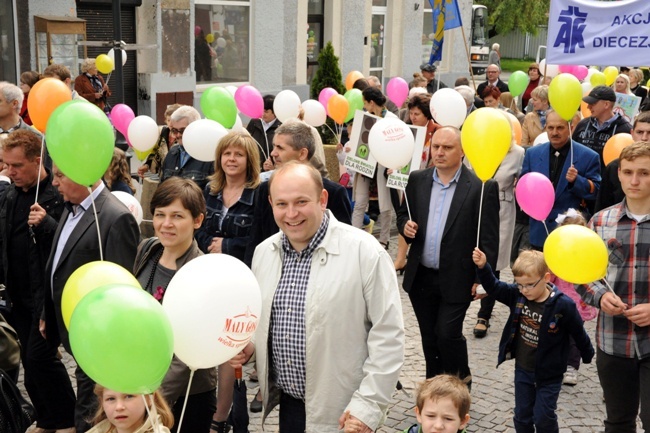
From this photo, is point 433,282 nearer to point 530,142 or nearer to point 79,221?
point 79,221

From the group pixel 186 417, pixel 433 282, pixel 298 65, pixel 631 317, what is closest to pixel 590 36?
pixel 433 282

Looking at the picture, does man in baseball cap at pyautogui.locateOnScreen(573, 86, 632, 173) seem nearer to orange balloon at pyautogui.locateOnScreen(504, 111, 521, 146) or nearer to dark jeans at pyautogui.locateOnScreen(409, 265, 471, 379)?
orange balloon at pyautogui.locateOnScreen(504, 111, 521, 146)

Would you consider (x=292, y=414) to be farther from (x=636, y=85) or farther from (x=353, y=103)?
(x=636, y=85)

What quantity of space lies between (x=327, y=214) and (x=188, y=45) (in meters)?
13.1

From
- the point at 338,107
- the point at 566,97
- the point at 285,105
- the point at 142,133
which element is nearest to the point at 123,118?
the point at 142,133

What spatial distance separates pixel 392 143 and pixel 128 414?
388 cm

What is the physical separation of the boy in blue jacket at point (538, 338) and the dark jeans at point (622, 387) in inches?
17.9

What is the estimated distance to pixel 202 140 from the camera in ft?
21.8

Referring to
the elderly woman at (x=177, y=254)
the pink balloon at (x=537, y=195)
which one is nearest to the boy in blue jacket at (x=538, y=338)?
the pink balloon at (x=537, y=195)

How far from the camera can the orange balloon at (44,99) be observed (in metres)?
6.25

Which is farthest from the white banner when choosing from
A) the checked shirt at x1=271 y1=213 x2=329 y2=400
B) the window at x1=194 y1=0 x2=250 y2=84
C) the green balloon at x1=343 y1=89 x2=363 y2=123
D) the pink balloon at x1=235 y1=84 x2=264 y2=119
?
the window at x1=194 y1=0 x2=250 y2=84

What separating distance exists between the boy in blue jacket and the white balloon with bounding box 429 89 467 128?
3.32m

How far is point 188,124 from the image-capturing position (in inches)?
290

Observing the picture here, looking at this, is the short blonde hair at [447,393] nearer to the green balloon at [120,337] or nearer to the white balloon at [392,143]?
the green balloon at [120,337]
